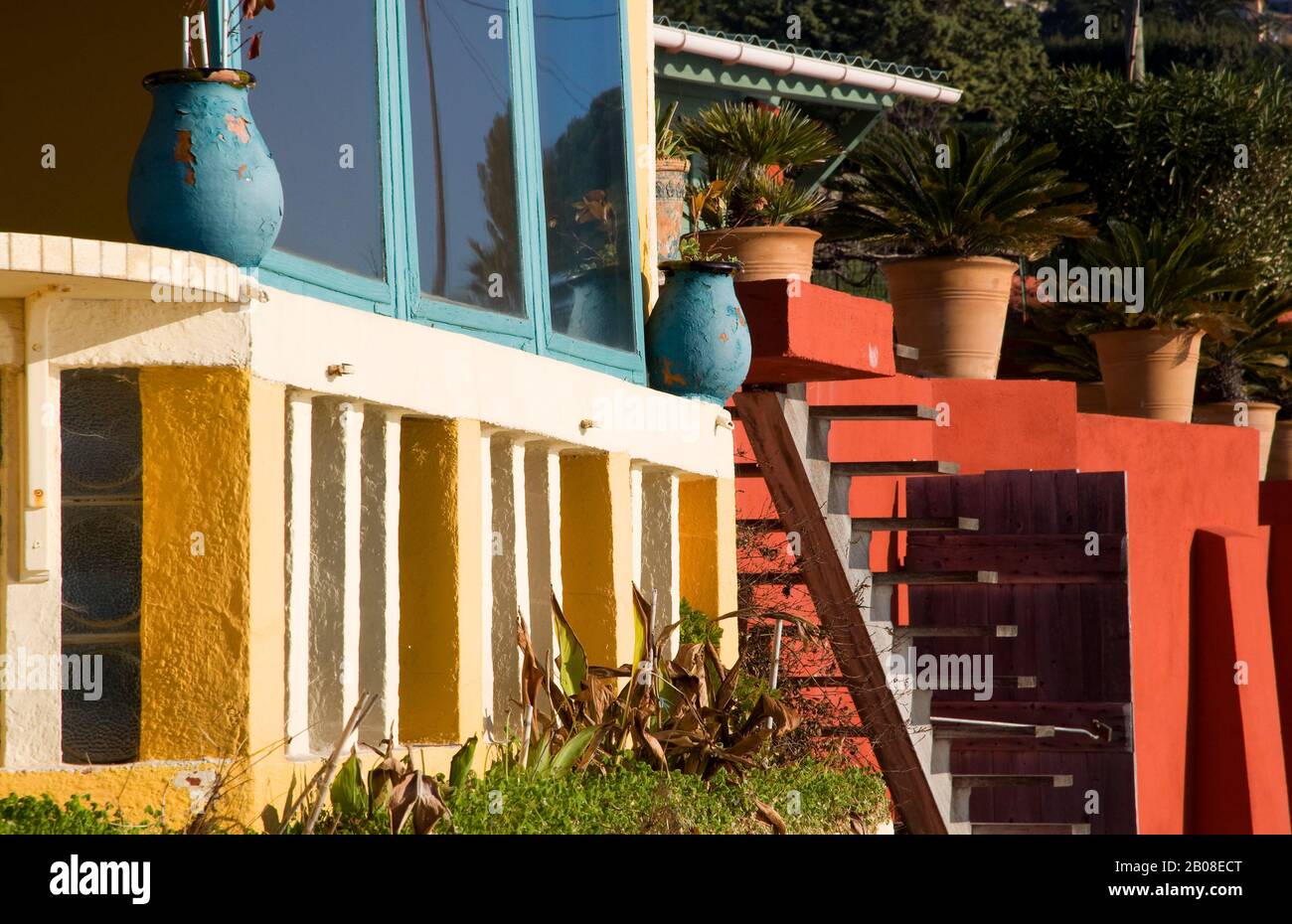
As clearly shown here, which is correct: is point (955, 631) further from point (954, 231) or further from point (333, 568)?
point (333, 568)

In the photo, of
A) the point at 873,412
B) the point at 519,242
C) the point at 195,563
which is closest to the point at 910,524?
the point at 873,412

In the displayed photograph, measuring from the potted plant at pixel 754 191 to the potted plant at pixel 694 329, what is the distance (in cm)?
184

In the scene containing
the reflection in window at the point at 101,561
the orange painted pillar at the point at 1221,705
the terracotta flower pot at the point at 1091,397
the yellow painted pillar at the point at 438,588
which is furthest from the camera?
the terracotta flower pot at the point at 1091,397

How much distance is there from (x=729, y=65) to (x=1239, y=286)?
4.75 meters

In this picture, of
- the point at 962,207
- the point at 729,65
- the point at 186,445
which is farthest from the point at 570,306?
the point at 729,65

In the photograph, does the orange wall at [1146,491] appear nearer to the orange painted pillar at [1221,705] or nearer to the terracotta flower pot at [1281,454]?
the orange painted pillar at [1221,705]

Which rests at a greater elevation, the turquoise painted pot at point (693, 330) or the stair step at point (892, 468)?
the turquoise painted pot at point (693, 330)

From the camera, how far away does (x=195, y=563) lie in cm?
505

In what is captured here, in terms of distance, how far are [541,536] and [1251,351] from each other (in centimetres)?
1289

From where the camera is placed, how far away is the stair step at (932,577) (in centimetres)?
973

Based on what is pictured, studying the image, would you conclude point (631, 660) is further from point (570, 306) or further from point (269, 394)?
point (269, 394)

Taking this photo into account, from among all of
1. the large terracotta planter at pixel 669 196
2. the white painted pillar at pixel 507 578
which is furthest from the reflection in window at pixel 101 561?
the large terracotta planter at pixel 669 196

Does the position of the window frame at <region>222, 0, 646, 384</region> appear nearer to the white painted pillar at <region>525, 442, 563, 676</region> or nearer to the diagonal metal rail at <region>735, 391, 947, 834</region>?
the white painted pillar at <region>525, 442, 563, 676</region>

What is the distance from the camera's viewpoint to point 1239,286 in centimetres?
1620
